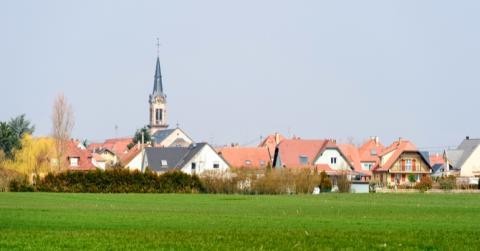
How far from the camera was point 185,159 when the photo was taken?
124 meters

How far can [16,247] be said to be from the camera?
19922mm

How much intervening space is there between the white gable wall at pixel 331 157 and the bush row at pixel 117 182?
39.7 meters

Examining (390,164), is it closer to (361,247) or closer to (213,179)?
(213,179)

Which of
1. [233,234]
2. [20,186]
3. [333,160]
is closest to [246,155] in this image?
[333,160]

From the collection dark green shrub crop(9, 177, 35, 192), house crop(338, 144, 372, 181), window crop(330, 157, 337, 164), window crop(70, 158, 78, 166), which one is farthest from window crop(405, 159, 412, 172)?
dark green shrub crop(9, 177, 35, 192)

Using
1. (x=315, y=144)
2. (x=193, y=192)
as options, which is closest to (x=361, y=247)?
(x=193, y=192)

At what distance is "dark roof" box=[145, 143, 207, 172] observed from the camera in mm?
126875

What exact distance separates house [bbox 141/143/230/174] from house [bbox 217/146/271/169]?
7015 mm

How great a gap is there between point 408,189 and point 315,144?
28931 millimetres

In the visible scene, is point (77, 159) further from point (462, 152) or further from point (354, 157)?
point (462, 152)

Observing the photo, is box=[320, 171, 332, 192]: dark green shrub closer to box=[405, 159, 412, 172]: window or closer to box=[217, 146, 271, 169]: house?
box=[405, 159, 412, 172]: window

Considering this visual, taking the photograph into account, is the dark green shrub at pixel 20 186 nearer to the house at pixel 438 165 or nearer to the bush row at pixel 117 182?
the bush row at pixel 117 182

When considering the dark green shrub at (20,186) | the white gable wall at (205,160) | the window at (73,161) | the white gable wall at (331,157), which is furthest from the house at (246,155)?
the dark green shrub at (20,186)

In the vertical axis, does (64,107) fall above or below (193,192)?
A: above
